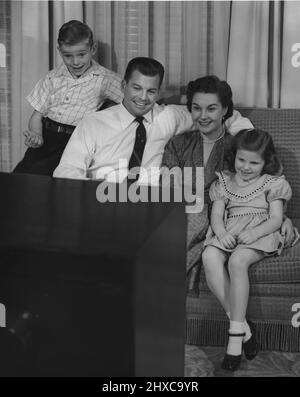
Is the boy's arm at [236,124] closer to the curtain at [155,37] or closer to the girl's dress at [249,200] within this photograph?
the girl's dress at [249,200]

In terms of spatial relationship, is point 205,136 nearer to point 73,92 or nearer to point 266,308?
point 73,92

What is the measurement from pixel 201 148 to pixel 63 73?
0.65 meters

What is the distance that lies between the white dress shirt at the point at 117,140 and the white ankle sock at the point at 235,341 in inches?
26.6

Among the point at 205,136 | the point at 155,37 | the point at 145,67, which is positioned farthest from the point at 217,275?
the point at 155,37

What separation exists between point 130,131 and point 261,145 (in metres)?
0.52

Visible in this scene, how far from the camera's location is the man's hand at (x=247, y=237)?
2326 mm

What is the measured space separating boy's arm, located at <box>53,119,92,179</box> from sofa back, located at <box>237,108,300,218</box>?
647mm

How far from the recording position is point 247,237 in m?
2.34

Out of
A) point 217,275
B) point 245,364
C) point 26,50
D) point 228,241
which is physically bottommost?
point 245,364

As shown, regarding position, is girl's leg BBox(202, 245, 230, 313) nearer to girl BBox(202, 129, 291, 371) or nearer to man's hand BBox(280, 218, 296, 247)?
girl BBox(202, 129, 291, 371)

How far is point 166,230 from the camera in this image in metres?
1.06

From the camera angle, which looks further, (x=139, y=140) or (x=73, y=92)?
(x=73, y=92)

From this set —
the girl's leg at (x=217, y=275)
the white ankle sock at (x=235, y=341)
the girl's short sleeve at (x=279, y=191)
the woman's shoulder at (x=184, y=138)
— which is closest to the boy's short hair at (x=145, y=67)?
the woman's shoulder at (x=184, y=138)
